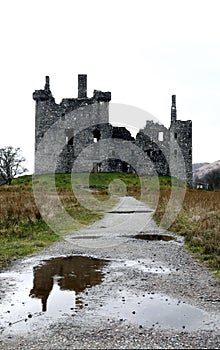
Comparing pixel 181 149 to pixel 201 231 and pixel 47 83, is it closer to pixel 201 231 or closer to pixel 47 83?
Answer: pixel 47 83

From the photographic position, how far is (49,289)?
348 inches

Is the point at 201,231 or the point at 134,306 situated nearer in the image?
the point at 134,306

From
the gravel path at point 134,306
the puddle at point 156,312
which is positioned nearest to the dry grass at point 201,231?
the gravel path at point 134,306

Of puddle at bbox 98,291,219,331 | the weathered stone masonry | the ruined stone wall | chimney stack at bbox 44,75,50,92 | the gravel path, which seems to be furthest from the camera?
the ruined stone wall

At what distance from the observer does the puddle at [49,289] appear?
723 cm

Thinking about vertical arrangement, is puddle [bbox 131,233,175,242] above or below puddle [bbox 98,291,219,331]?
above

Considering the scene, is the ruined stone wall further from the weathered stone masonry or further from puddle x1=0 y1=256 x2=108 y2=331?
puddle x1=0 y1=256 x2=108 y2=331

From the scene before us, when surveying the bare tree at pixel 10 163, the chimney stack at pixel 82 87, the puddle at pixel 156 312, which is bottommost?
the puddle at pixel 156 312

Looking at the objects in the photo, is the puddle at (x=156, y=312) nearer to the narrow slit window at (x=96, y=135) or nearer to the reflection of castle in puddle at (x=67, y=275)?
the reflection of castle in puddle at (x=67, y=275)

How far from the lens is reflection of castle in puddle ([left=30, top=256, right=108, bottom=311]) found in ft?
29.0

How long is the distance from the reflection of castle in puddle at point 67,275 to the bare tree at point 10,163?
47.1 m

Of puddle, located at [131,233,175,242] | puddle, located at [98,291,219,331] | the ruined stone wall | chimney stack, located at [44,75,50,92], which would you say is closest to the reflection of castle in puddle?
puddle, located at [98,291,219,331]

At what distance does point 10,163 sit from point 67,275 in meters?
51.6

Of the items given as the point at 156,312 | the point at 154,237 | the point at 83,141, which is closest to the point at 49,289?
the point at 156,312
